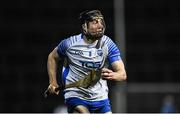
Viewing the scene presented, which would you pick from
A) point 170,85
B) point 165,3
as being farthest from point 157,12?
point 170,85

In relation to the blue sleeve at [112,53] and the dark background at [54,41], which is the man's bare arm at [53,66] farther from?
the dark background at [54,41]

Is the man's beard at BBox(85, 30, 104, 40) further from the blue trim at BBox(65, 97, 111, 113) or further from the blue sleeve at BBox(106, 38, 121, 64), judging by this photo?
the blue trim at BBox(65, 97, 111, 113)

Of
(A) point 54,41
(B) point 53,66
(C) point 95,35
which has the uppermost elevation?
(C) point 95,35

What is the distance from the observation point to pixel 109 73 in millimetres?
10844

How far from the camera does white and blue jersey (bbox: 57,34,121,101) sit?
1130 cm

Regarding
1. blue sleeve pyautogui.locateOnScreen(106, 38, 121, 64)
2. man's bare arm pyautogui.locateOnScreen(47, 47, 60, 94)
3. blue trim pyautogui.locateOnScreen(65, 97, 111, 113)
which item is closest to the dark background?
man's bare arm pyautogui.locateOnScreen(47, 47, 60, 94)

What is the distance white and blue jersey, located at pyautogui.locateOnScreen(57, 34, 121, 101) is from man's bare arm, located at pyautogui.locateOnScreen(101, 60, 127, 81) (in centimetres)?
7

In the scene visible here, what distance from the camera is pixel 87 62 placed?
37.1 ft

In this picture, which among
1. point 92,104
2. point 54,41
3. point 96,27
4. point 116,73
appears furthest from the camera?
point 54,41

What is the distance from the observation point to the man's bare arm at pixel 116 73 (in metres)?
10.8

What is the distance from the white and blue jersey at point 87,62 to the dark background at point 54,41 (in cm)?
1147

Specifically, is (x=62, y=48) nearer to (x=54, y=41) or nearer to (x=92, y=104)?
(x=92, y=104)

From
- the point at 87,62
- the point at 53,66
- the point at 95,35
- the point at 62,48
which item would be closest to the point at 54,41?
the point at 53,66

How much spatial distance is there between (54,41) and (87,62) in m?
11.8
